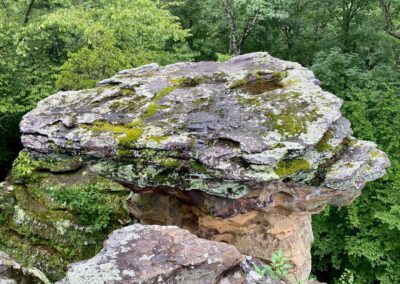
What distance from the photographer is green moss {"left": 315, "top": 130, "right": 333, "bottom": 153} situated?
20.9ft

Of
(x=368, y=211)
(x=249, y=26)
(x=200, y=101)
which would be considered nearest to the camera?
(x=200, y=101)

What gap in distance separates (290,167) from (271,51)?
1244 cm

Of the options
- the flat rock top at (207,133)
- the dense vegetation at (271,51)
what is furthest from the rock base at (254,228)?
the dense vegetation at (271,51)

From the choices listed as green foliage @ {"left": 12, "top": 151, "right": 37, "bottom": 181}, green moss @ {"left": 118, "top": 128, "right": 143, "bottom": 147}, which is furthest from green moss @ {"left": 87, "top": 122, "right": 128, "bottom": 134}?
green foliage @ {"left": 12, "top": 151, "right": 37, "bottom": 181}

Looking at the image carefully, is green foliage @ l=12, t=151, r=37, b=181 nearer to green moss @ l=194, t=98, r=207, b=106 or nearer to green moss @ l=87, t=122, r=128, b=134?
green moss @ l=87, t=122, r=128, b=134

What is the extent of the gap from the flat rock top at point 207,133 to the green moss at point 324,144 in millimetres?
20

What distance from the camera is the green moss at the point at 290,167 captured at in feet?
20.0

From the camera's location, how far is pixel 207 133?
6.20 meters

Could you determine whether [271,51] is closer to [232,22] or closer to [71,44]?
[232,22]

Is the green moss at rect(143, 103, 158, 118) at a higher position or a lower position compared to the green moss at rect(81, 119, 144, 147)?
higher

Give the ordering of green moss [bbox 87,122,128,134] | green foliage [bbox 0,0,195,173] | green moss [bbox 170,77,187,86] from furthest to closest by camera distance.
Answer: green foliage [bbox 0,0,195,173] → green moss [bbox 170,77,187,86] → green moss [bbox 87,122,128,134]

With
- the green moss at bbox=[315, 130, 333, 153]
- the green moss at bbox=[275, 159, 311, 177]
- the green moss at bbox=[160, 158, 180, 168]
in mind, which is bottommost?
the green moss at bbox=[275, 159, 311, 177]

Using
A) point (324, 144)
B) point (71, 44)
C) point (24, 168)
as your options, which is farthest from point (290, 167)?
point (71, 44)

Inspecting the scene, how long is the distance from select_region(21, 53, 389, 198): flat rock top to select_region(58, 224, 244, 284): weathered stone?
119cm
